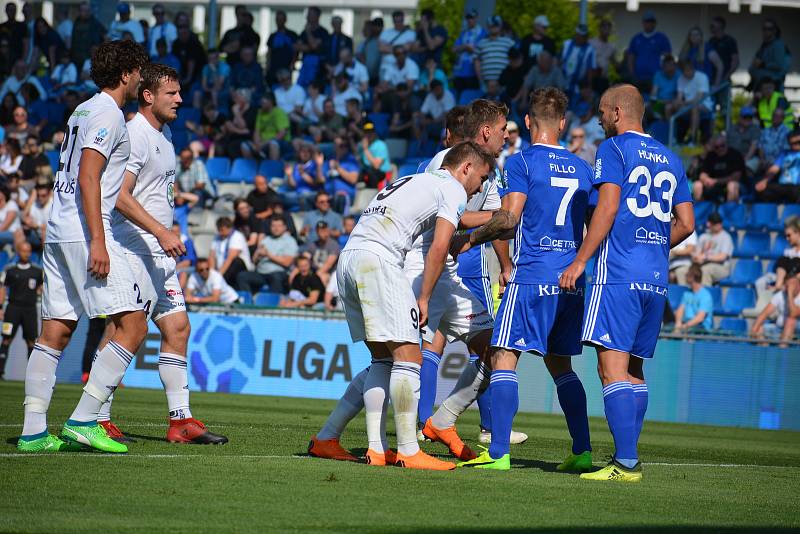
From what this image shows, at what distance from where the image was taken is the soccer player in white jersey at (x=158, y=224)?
802 cm

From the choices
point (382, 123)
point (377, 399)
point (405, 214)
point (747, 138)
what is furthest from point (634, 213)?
point (382, 123)

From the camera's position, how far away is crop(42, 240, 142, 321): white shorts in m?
7.26

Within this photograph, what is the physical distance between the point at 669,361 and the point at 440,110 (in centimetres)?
784

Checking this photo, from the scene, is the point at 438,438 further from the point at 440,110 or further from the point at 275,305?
the point at 440,110

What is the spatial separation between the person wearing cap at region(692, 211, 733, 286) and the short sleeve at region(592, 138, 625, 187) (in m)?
11.4

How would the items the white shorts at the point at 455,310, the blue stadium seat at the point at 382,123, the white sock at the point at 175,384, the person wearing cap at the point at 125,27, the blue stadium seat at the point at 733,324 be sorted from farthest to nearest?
the person wearing cap at the point at 125,27 < the blue stadium seat at the point at 382,123 < the blue stadium seat at the point at 733,324 < the white shorts at the point at 455,310 < the white sock at the point at 175,384

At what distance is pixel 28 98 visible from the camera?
26031 millimetres

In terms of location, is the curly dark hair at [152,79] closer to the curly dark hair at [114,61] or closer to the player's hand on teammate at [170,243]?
the curly dark hair at [114,61]

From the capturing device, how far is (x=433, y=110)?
872 inches

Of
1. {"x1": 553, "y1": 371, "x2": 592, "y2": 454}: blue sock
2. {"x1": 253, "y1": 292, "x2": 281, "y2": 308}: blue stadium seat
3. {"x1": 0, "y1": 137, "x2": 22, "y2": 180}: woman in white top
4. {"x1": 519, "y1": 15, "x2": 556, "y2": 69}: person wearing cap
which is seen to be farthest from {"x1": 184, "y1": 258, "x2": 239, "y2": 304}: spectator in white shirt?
{"x1": 553, "y1": 371, "x2": 592, "y2": 454}: blue sock

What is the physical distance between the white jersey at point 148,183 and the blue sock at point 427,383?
99.9 inches

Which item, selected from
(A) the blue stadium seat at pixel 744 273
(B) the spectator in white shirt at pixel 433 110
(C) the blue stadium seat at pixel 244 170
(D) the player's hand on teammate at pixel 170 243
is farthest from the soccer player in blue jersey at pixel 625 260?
(C) the blue stadium seat at pixel 244 170

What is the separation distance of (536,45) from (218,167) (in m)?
→ 6.62

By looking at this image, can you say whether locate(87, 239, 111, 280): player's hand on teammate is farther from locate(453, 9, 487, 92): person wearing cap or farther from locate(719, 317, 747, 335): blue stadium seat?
locate(453, 9, 487, 92): person wearing cap
